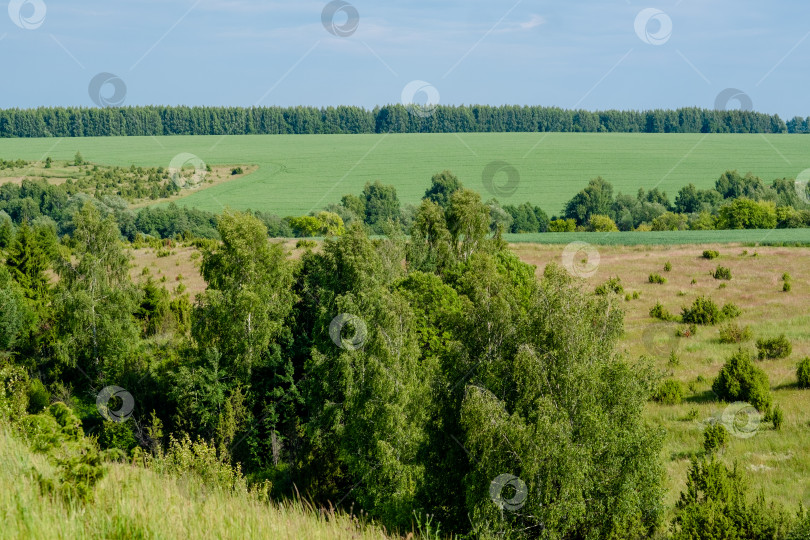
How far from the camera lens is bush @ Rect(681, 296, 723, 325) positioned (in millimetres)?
53378

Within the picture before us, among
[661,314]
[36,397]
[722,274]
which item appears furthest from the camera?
[722,274]

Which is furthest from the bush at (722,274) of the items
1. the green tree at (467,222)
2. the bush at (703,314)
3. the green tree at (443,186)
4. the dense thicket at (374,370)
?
the green tree at (443,186)

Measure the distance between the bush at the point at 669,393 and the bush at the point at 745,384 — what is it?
217cm

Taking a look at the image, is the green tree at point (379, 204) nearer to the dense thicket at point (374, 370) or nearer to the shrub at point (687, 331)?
the dense thicket at point (374, 370)

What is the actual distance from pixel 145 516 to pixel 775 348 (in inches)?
1750

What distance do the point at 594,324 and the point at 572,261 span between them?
61809 millimetres

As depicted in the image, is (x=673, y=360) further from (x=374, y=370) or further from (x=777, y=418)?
(x=374, y=370)

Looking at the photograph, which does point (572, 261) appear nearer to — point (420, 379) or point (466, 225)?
point (466, 225)

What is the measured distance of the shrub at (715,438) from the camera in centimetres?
2717

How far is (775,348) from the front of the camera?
43.0 m

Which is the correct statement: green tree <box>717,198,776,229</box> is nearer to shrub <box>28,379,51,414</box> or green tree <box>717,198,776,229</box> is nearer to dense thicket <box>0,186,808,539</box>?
dense thicket <box>0,186,808,539</box>

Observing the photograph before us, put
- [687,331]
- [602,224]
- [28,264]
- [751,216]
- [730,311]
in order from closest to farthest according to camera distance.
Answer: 1. [687,331]
2. [730,311]
3. [28,264]
4. [751,216]
5. [602,224]

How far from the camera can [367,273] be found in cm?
4162

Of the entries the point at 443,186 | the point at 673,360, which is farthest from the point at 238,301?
the point at 443,186
